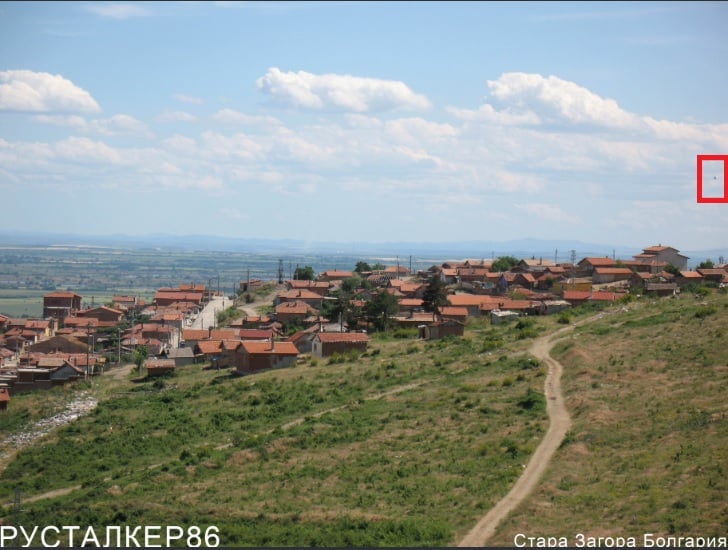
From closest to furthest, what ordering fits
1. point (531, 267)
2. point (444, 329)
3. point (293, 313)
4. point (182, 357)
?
1. point (444, 329)
2. point (182, 357)
3. point (293, 313)
4. point (531, 267)

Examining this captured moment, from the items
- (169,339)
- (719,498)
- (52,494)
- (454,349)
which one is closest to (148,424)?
(52,494)

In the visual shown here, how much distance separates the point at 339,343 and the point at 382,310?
7.93m

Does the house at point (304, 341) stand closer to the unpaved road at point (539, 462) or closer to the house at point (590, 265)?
the unpaved road at point (539, 462)

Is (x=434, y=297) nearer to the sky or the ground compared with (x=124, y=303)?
nearer to the sky

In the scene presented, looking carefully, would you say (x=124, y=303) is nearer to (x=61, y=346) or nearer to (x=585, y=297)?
(x=61, y=346)

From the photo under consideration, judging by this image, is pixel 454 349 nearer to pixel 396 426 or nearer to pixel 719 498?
pixel 396 426

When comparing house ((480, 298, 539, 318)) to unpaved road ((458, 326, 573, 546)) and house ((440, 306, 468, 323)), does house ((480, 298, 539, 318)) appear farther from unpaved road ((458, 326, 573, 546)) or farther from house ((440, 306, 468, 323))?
unpaved road ((458, 326, 573, 546))

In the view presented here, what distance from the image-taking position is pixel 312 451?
109ft

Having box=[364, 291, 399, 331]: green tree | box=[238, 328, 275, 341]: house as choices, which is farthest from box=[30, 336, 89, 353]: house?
box=[364, 291, 399, 331]: green tree

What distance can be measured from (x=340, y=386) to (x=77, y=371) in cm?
2035

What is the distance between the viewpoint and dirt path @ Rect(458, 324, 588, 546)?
23.5 metres

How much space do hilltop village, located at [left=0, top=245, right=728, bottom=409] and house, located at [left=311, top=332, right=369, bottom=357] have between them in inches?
2.2

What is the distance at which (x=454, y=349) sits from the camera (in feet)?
164

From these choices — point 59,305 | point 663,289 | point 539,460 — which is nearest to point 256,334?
point 663,289
